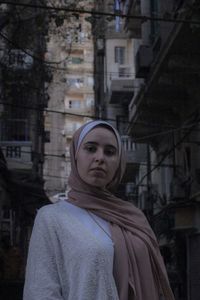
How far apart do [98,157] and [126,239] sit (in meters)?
0.34

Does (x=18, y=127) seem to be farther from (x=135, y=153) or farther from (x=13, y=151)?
(x=135, y=153)

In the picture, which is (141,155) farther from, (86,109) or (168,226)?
(86,109)

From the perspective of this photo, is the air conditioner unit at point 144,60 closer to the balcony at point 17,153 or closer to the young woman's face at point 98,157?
the balcony at point 17,153

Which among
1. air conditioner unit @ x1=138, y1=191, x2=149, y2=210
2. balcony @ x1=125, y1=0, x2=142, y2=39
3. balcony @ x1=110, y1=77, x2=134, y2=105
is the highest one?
balcony @ x1=125, y1=0, x2=142, y2=39

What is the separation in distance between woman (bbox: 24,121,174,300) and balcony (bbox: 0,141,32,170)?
15.5 m

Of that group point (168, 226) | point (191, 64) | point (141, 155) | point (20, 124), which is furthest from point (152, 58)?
point (141, 155)

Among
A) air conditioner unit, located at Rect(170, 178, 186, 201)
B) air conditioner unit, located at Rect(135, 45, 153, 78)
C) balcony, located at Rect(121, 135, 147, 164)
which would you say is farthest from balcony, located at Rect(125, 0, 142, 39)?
air conditioner unit, located at Rect(170, 178, 186, 201)

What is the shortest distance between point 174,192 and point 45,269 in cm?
1287

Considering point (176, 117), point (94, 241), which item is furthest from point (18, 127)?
point (94, 241)

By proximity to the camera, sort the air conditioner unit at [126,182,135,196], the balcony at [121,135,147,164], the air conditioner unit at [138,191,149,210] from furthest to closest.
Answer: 1. the air conditioner unit at [126,182,135,196]
2. the balcony at [121,135,147,164]
3. the air conditioner unit at [138,191,149,210]

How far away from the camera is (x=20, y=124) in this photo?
64.5 feet

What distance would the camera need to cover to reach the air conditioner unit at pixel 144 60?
1581 centimetres

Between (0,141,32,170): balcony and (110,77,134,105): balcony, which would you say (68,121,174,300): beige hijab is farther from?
(110,77,134,105): balcony

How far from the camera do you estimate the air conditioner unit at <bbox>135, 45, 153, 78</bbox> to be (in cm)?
1581
